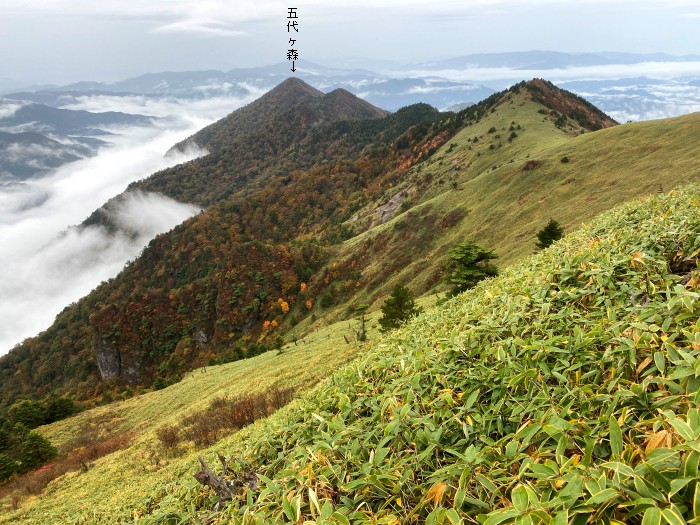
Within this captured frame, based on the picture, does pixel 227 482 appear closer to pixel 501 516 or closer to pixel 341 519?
pixel 341 519

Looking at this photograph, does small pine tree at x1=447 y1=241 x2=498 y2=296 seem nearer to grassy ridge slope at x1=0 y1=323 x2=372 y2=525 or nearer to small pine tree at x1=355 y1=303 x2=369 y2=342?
small pine tree at x1=355 y1=303 x2=369 y2=342

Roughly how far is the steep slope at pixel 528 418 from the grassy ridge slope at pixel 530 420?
18mm

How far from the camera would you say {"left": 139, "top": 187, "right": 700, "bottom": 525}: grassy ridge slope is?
2.55 metres

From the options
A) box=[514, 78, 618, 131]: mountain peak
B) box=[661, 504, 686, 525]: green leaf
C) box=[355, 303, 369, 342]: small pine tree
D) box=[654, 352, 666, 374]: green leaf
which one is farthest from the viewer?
box=[514, 78, 618, 131]: mountain peak

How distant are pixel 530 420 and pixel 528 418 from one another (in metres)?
0.03

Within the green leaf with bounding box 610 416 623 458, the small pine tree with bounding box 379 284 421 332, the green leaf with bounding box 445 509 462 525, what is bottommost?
the small pine tree with bounding box 379 284 421 332

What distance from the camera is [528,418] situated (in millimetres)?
3812

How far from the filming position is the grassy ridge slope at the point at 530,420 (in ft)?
8.36

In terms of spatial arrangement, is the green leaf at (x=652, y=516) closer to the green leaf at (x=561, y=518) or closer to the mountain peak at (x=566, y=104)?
the green leaf at (x=561, y=518)

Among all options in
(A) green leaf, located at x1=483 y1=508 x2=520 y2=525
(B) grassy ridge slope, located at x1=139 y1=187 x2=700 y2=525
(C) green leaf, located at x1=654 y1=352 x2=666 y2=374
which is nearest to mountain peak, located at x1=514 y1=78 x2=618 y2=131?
(B) grassy ridge slope, located at x1=139 y1=187 x2=700 y2=525

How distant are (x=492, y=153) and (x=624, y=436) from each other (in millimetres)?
108225

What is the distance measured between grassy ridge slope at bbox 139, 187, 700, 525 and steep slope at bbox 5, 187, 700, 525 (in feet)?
0.06

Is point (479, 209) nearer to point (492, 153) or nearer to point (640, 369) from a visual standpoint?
point (492, 153)

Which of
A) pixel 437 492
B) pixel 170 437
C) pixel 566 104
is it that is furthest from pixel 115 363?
pixel 566 104
